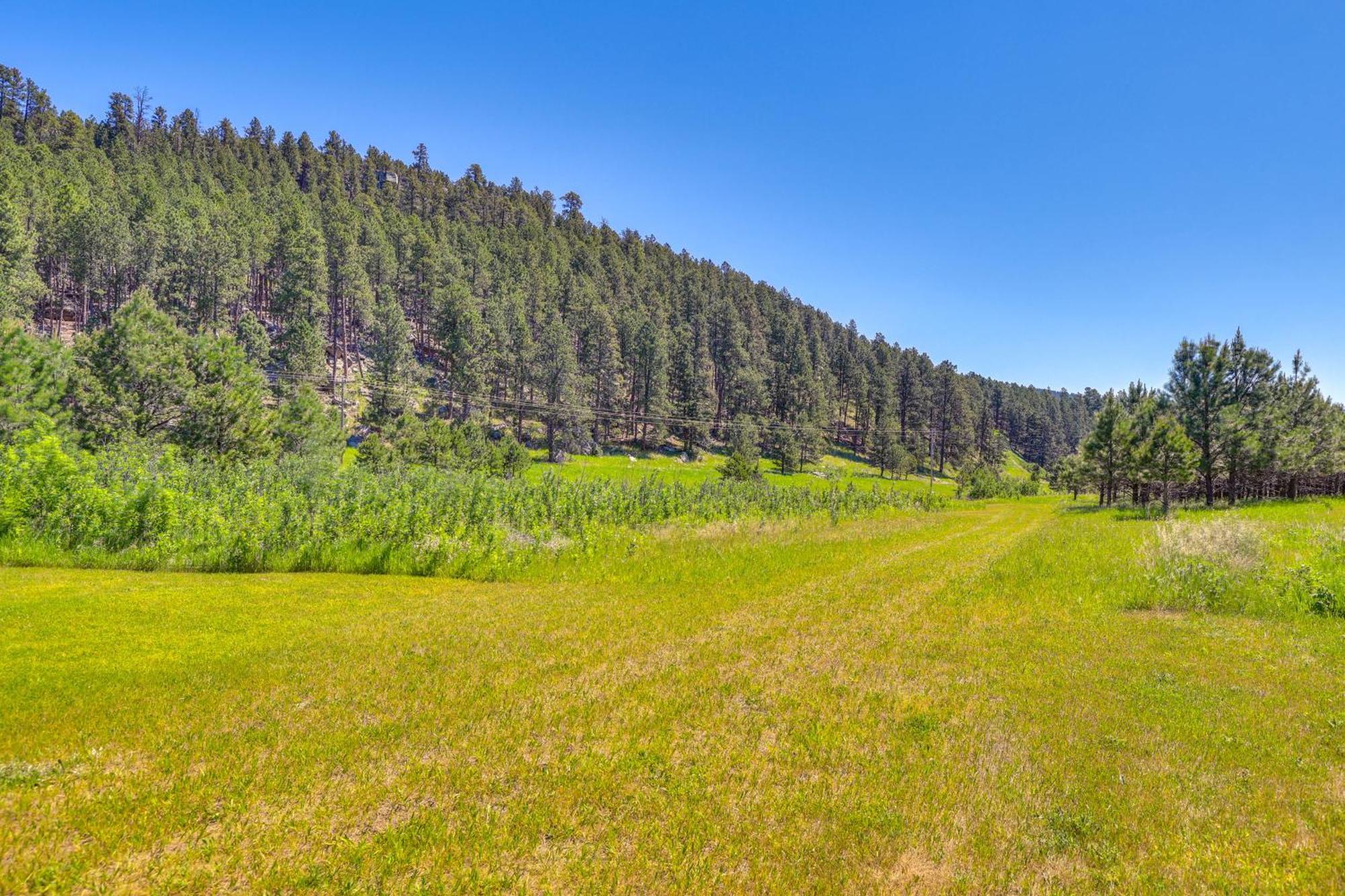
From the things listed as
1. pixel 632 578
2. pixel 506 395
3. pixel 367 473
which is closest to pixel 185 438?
pixel 367 473

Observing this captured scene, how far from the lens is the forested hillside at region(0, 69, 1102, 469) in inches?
3219

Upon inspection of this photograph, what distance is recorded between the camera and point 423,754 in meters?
5.76

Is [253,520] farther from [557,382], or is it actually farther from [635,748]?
[557,382]

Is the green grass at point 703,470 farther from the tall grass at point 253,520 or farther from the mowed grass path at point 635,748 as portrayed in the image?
the mowed grass path at point 635,748

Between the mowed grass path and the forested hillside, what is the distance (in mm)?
58212

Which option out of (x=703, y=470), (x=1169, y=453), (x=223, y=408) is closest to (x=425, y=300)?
(x=703, y=470)

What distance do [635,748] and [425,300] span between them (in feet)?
408

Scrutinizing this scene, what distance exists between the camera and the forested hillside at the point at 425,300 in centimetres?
8175

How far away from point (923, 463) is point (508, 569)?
410 ft

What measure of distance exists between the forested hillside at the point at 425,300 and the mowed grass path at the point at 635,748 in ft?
191

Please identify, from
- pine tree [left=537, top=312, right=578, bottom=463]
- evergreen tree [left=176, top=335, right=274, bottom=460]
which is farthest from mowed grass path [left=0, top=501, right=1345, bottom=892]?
pine tree [left=537, top=312, right=578, bottom=463]

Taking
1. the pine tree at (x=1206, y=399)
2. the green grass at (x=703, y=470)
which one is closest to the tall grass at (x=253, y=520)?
the green grass at (x=703, y=470)

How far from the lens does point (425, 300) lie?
114688 millimetres

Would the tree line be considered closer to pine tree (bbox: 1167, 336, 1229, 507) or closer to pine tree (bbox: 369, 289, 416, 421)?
pine tree (bbox: 1167, 336, 1229, 507)
